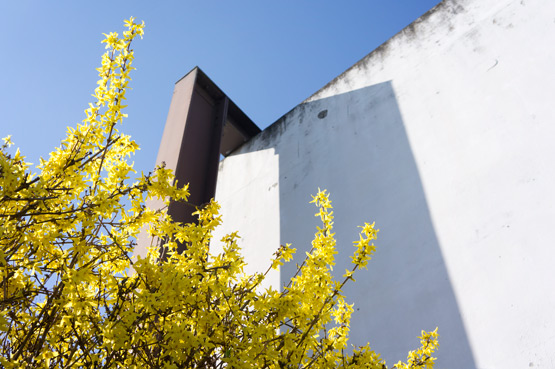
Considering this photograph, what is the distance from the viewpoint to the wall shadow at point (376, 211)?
3.21 m

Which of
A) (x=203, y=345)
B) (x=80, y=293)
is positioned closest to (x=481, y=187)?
(x=203, y=345)

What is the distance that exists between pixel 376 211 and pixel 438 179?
2.04 ft

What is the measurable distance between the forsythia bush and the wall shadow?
4.09 feet

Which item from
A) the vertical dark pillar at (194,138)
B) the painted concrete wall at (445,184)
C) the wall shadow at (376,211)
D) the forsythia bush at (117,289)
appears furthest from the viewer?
the vertical dark pillar at (194,138)

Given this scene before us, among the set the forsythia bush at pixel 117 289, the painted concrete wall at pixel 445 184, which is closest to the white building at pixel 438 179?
the painted concrete wall at pixel 445 184

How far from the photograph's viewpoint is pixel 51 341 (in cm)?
165

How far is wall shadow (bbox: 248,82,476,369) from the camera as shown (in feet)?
10.5

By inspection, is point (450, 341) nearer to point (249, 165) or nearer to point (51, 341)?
point (51, 341)

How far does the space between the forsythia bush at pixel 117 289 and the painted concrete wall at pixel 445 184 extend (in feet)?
3.96

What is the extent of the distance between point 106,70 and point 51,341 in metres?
1.24

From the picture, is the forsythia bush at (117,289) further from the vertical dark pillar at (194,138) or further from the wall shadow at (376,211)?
the vertical dark pillar at (194,138)

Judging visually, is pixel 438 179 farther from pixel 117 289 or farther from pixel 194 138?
pixel 117 289

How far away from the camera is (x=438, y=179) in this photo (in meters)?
3.76

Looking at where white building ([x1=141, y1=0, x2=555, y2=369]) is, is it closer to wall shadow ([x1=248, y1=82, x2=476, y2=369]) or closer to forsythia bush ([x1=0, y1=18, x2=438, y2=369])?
wall shadow ([x1=248, y1=82, x2=476, y2=369])
